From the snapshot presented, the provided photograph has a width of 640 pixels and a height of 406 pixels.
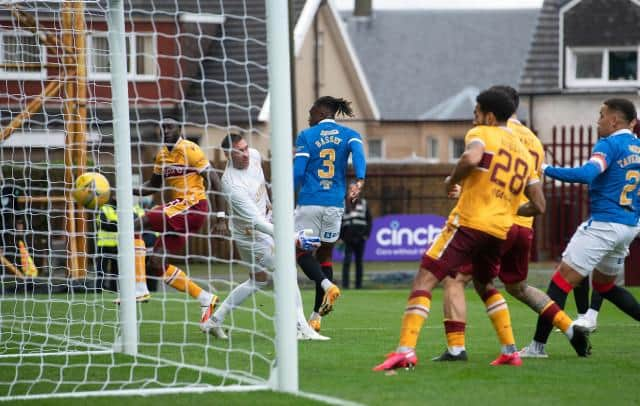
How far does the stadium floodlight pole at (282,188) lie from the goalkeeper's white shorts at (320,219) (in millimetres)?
4013

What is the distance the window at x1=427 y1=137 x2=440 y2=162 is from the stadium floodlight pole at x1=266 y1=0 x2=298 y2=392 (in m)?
38.6

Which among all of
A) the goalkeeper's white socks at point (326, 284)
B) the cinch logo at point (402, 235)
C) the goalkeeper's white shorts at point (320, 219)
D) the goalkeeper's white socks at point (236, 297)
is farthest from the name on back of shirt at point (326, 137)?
Answer: the cinch logo at point (402, 235)

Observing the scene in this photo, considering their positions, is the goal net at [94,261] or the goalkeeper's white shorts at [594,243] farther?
the goalkeeper's white shorts at [594,243]

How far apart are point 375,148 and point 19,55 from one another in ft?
117

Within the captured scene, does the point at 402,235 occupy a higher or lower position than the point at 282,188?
lower

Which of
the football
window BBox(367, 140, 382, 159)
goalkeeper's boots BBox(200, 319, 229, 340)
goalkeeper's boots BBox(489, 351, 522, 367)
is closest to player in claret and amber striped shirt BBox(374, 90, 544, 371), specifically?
goalkeeper's boots BBox(489, 351, 522, 367)

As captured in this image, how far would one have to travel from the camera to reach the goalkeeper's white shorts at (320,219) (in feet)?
37.4

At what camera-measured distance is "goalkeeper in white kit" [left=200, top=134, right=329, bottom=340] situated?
10.5 metres

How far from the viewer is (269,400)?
275 inches

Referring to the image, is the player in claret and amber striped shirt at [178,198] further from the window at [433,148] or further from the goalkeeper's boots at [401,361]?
the window at [433,148]

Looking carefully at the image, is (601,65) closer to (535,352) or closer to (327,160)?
(327,160)

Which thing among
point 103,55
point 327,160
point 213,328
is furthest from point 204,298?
point 103,55

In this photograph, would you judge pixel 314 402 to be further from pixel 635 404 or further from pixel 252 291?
pixel 252 291

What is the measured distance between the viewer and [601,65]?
3684cm
